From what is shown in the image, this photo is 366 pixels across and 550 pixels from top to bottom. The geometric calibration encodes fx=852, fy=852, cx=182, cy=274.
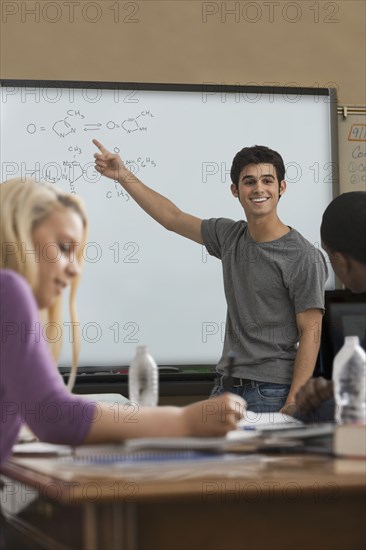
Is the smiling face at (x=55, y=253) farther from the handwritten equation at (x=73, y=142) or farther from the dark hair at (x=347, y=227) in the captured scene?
the handwritten equation at (x=73, y=142)

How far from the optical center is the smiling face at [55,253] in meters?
1.49

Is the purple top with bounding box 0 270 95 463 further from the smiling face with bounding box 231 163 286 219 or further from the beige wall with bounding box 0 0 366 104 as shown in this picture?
the beige wall with bounding box 0 0 366 104

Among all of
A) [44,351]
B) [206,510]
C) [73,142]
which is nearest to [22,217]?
[44,351]

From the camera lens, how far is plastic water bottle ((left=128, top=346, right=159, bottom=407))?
7.30ft

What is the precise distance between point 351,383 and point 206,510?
676 mm

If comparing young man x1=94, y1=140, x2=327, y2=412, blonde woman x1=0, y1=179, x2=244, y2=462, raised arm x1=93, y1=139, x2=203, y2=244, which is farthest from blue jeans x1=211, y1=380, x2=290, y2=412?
blonde woman x1=0, y1=179, x2=244, y2=462

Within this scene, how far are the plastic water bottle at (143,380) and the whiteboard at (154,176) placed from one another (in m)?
1.60

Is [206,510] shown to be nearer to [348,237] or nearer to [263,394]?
[348,237]

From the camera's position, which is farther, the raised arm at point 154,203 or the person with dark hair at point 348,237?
the raised arm at point 154,203

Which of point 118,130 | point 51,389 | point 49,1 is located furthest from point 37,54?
point 51,389

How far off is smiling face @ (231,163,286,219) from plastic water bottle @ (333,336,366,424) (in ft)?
5.40

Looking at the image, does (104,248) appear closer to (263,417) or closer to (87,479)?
(263,417)

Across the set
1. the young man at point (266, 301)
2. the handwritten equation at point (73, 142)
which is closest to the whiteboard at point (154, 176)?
the handwritten equation at point (73, 142)

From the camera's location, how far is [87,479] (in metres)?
1.11
